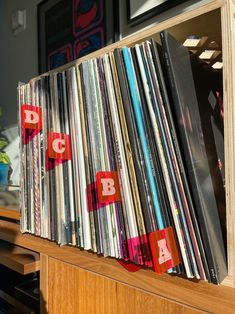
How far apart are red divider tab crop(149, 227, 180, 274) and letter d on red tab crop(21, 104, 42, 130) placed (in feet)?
1.43

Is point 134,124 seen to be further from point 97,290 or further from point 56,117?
point 97,290

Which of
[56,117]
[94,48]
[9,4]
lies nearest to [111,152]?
[56,117]

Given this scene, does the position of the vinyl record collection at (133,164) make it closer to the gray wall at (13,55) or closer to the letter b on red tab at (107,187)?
the letter b on red tab at (107,187)

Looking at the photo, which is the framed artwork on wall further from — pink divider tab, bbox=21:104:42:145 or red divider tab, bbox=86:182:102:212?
red divider tab, bbox=86:182:102:212

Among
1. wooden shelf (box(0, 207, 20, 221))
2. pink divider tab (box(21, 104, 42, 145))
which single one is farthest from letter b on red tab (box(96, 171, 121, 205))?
wooden shelf (box(0, 207, 20, 221))

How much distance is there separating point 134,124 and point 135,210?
0.17 meters

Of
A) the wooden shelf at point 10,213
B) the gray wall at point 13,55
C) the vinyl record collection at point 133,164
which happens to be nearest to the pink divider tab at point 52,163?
the vinyl record collection at point 133,164

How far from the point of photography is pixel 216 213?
555 mm

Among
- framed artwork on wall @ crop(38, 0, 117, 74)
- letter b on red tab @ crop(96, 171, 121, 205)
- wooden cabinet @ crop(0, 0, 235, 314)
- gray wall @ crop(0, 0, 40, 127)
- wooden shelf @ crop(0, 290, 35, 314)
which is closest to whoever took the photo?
wooden cabinet @ crop(0, 0, 235, 314)

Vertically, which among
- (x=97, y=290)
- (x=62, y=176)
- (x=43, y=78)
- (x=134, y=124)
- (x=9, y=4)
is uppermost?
Result: (x=9, y=4)

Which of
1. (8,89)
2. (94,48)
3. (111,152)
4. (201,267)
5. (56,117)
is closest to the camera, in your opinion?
(201,267)

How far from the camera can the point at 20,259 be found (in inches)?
33.5

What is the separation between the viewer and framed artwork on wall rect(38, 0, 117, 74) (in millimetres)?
1328

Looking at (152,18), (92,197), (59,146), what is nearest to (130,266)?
(92,197)
